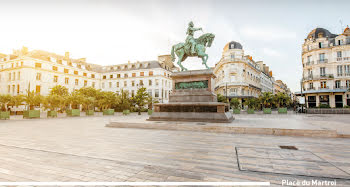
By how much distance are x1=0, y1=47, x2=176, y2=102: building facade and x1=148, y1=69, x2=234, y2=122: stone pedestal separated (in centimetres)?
2467

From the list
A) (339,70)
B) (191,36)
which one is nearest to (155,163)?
(191,36)

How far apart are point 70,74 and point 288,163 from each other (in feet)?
186

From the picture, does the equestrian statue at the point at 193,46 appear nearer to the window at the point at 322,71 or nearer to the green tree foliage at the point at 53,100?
the green tree foliage at the point at 53,100

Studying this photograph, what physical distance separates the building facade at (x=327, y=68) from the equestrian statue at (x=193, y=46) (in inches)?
1549

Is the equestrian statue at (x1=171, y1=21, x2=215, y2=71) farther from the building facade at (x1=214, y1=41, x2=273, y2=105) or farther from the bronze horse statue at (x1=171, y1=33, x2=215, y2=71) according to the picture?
the building facade at (x1=214, y1=41, x2=273, y2=105)

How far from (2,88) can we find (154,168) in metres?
57.8

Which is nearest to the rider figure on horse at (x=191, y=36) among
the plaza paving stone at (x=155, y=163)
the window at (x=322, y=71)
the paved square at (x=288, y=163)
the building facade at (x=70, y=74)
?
the plaza paving stone at (x=155, y=163)

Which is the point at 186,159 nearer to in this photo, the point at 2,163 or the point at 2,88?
the point at 2,163

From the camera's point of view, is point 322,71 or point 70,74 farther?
point 70,74

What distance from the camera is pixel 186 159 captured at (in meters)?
4.51

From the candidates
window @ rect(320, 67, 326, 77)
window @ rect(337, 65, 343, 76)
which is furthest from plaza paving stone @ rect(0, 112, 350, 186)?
window @ rect(337, 65, 343, 76)

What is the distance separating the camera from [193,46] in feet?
44.8

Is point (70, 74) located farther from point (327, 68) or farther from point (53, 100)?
point (327, 68)

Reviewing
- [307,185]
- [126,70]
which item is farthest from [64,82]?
[307,185]
